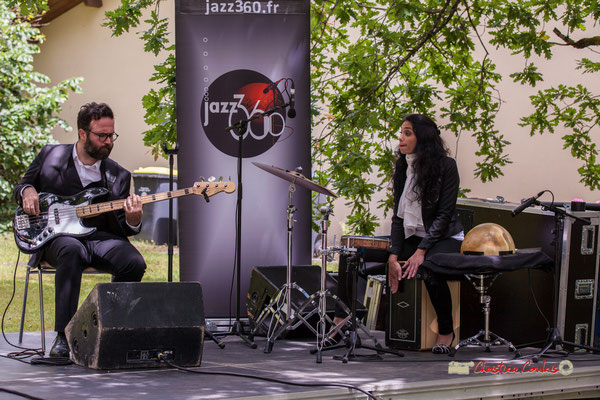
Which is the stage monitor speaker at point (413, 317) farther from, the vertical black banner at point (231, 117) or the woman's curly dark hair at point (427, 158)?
the vertical black banner at point (231, 117)

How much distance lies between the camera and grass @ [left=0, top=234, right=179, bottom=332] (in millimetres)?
8955

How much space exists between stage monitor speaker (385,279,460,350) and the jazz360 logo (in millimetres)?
1546

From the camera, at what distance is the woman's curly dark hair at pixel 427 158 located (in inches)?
220

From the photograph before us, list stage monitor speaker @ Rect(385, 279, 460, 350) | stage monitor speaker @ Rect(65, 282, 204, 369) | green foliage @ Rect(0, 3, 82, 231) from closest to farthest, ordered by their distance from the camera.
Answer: stage monitor speaker @ Rect(65, 282, 204, 369)
stage monitor speaker @ Rect(385, 279, 460, 350)
green foliage @ Rect(0, 3, 82, 231)

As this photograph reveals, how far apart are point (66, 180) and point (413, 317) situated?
248 cm

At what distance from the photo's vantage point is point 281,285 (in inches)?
232

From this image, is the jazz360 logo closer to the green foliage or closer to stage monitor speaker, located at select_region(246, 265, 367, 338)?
stage monitor speaker, located at select_region(246, 265, 367, 338)

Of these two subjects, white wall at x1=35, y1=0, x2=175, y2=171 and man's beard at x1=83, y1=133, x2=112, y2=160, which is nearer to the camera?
man's beard at x1=83, y1=133, x2=112, y2=160

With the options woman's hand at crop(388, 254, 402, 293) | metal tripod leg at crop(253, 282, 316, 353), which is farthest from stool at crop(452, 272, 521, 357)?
metal tripod leg at crop(253, 282, 316, 353)

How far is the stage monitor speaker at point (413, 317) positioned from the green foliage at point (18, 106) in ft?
32.4

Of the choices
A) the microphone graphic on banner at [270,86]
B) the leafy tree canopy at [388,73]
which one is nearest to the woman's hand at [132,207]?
the microphone graphic on banner at [270,86]

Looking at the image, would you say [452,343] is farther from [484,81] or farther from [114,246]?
[484,81]

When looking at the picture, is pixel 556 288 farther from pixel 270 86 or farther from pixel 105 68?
pixel 105 68

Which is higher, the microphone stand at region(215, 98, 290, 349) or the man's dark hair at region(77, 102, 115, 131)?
the man's dark hair at region(77, 102, 115, 131)
